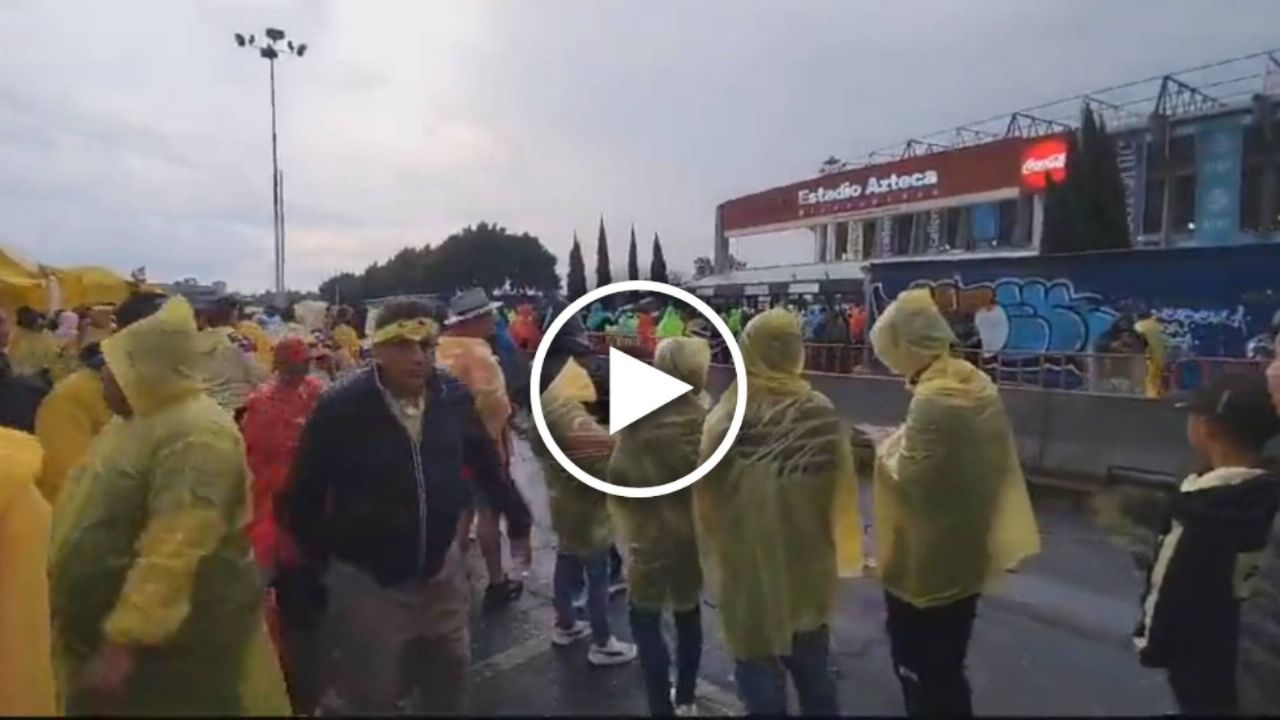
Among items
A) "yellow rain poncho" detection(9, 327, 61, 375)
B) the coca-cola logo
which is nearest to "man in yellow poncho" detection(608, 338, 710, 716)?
"yellow rain poncho" detection(9, 327, 61, 375)

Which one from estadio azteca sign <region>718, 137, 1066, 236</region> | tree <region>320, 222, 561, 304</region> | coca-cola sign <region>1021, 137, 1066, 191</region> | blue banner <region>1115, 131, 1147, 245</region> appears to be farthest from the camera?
estadio azteca sign <region>718, 137, 1066, 236</region>

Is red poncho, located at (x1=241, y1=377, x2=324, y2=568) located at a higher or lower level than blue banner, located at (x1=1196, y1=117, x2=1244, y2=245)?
lower

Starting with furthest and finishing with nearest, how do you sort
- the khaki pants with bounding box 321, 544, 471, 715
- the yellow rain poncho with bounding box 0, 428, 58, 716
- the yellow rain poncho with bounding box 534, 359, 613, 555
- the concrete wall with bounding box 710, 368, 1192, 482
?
1. the concrete wall with bounding box 710, 368, 1192, 482
2. the yellow rain poncho with bounding box 534, 359, 613, 555
3. the yellow rain poncho with bounding box 0, 428, 58, 716
4. the khaki pants with bounding box 321, 544, 471, 715

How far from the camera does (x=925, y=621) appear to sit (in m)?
3.45

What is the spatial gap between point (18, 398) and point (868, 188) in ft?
107

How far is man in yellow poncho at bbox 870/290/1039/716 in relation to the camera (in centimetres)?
336

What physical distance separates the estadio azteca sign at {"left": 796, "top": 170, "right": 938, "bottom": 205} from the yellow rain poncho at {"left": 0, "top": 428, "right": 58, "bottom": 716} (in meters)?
32.2

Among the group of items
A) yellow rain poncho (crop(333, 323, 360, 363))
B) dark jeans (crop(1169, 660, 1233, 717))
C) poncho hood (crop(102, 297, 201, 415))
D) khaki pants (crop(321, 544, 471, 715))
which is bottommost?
dark jeans (crop(1169, 660, 1233, 717))

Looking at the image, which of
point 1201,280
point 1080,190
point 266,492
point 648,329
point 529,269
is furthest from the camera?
point 1080,190

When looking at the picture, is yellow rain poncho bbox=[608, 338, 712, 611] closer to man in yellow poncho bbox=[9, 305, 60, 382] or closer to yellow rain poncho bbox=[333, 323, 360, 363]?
man in yellow poncho bbox=[9, 305, 60, 382]

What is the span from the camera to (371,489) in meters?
3.24

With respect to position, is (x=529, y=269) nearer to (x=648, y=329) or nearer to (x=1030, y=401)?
(x=1030, y=401)

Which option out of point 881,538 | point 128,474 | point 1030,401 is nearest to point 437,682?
point 128,474

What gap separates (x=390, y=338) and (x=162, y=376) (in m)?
0.83
